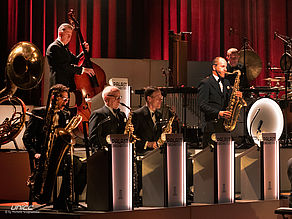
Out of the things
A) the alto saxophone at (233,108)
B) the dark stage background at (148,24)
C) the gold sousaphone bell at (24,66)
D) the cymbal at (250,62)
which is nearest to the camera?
the gold sousaphone bell at (24,66)

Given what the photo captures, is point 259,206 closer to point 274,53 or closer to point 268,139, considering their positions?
point 268,139

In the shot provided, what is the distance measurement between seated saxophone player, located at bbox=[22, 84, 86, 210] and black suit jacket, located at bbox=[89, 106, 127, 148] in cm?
28

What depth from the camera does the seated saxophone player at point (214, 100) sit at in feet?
21.2

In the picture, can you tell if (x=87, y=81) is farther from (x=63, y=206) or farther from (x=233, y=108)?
(x=63, y=206)

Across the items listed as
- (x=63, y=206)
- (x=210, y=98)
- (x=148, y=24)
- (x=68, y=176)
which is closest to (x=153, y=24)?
(x=148, y=24)

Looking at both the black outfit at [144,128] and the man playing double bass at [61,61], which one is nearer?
the black outfit at [144,128]

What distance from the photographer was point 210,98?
6652mm

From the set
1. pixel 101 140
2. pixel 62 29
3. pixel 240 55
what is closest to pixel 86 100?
pixel 62 29

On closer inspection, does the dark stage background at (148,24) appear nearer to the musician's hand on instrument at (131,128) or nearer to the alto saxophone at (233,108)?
the alto saxophone at (233,108)

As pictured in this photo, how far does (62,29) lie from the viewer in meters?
6.53

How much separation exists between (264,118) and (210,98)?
2.25ft

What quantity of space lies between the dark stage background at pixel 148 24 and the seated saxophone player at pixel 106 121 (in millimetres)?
2596

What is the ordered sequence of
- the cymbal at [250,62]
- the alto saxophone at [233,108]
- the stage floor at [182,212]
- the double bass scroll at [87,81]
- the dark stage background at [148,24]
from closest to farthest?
the stage floor at [182,212] → the double bass scroll at [87,81] → the alto saxophone at [233,108] → the dark stage background at [148,24] → the cymbal at [250,62]

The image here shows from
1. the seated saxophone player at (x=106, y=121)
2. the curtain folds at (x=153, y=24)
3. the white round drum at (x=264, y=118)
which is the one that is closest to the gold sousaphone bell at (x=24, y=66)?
the seated saxophone player at (x=106, y=121)
